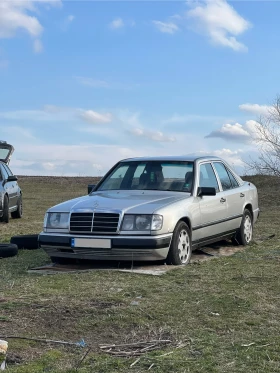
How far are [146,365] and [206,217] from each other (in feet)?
16.0

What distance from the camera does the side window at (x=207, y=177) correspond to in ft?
29.4

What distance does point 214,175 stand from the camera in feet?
31.0

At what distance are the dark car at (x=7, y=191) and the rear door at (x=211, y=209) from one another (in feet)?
22.9

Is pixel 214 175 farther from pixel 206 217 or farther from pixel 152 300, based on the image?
pixel 152 300

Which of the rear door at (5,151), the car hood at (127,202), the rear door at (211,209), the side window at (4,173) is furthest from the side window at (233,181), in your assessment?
the rear door at (5,151)

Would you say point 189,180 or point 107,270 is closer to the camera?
point 107,270

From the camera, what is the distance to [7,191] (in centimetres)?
1516

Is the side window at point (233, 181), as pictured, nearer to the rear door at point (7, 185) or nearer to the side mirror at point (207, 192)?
the side mirror at point (207, 192)

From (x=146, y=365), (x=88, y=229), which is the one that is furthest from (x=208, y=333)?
(x=88, y=229)

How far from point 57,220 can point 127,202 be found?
0.93 m

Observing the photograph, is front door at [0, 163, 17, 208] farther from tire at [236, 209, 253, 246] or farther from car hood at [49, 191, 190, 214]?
car hood at [49, 191, 190, 214]

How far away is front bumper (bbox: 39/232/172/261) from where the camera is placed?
289 inches

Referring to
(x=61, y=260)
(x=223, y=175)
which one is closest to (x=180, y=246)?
(x=61, y=260)

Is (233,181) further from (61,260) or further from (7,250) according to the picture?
(7,250)
